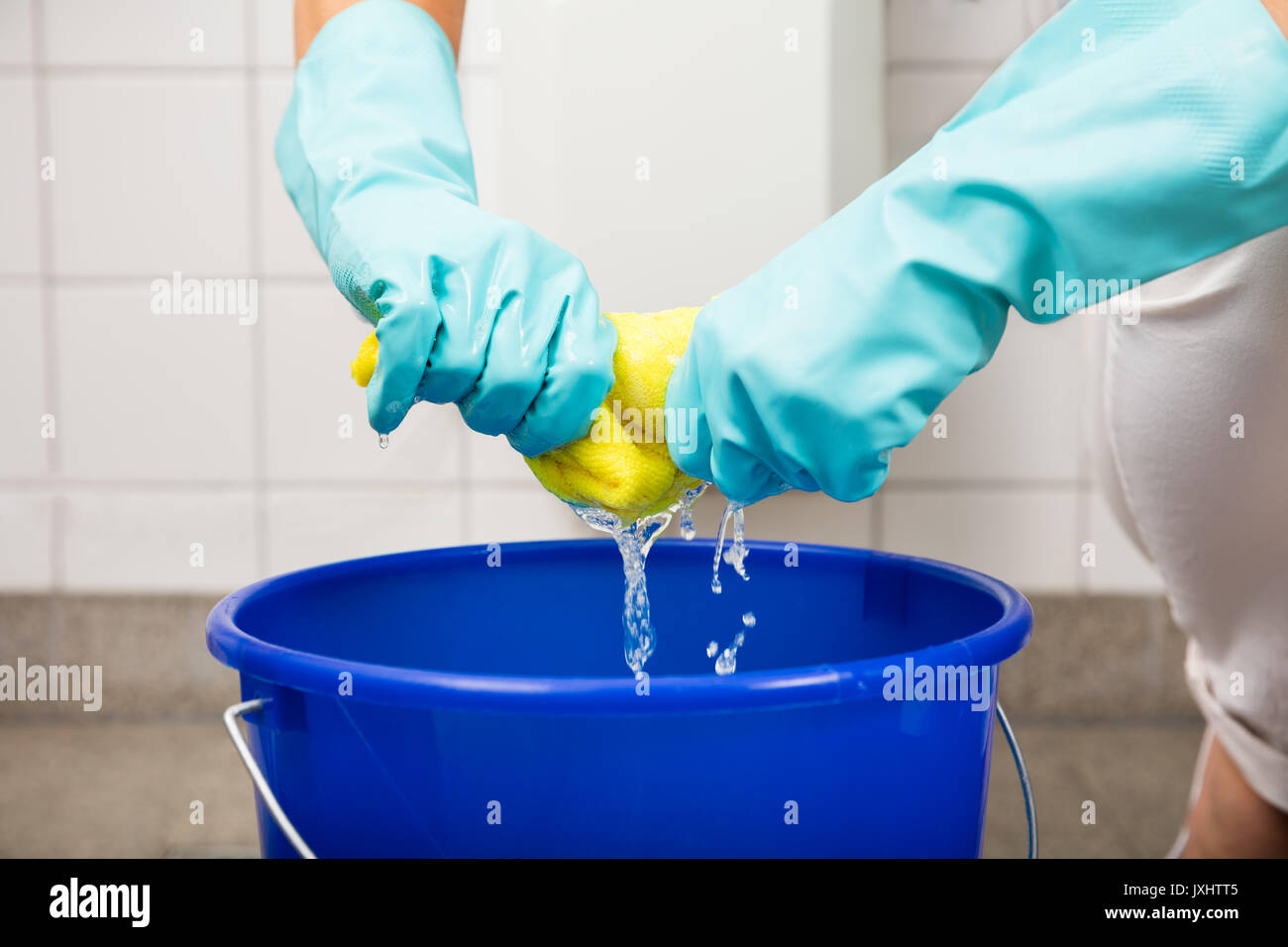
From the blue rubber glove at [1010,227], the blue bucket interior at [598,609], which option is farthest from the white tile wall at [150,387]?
the blue rubber glove at [1010,227]

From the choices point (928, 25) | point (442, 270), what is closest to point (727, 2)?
point (928, 25)

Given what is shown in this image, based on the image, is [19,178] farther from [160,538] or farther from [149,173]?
[160,538]

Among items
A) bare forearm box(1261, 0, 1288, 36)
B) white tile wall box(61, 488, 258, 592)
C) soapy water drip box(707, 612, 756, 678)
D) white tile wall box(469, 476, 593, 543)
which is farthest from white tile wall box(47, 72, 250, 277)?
bare forearm box(1261, 0, 1288, 36)

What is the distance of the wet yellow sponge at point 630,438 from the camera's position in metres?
0.52

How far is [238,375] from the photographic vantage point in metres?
1.13

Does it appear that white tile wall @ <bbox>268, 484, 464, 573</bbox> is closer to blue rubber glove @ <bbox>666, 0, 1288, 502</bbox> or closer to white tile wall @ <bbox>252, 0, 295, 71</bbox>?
white tile wall @ <bbox>252, 0, 295, 71</bbox>

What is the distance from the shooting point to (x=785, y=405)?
45 centimetres

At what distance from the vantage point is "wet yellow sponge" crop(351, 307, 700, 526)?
0.52 metres

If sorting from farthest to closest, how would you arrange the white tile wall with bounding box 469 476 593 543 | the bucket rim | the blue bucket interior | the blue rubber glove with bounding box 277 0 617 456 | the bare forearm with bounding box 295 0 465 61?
the white tile wall with bounding box 469 476 593 543 < the bare forearm with bounding box 295 0 465 61 < the blue bucket interior < the blue rubber glove with bounding box 277 0 617 456 < the bucket rim

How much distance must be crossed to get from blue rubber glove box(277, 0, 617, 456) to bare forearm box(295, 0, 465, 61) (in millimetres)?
72

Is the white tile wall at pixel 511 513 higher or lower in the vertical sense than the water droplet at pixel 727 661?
higher

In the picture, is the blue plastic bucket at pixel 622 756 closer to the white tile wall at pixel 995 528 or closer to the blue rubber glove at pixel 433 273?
the blue rubber glove at pixel 433 273

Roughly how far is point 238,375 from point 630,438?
765 mm

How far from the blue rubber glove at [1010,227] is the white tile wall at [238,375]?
59cm
